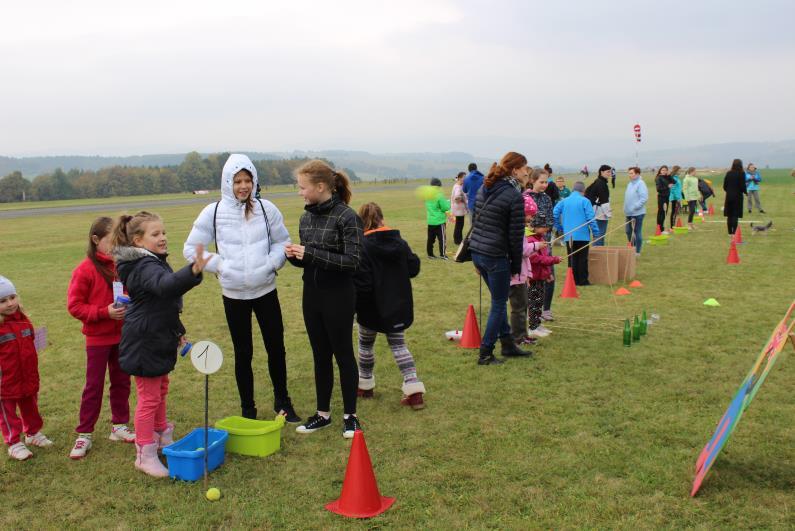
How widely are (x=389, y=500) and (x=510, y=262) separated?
296 centimetres

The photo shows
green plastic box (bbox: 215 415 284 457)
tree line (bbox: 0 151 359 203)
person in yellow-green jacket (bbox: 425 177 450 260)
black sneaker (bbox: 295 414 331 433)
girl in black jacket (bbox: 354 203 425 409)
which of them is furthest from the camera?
tree line (bbox: 0 151 359 203)

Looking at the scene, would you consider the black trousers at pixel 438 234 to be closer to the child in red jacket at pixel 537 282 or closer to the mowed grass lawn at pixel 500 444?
the mowed grass lawn at pixel 500 444

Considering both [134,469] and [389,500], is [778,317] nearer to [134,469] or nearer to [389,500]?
[389,500]

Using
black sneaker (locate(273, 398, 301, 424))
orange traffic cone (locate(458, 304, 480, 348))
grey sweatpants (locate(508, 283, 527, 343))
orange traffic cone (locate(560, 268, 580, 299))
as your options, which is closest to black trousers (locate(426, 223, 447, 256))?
orange traffic cone (locate(560, 268, 580, 299))

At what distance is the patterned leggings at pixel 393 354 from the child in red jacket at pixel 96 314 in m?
1.96

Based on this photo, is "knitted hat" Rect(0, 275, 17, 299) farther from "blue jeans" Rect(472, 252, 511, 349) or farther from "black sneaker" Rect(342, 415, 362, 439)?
"blue jeans" Rect(472, 252, 511, 349)

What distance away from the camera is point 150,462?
13.6ft

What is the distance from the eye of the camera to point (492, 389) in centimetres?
561

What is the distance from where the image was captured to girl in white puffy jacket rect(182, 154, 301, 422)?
444 centimetres

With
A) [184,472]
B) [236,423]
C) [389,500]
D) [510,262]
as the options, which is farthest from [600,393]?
[184,472]

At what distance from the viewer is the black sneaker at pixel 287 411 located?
16.4 ft

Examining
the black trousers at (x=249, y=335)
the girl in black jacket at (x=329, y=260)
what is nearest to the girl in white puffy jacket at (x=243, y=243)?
the black trousers at (x=249, y=335)

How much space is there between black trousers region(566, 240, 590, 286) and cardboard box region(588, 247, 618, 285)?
15cm

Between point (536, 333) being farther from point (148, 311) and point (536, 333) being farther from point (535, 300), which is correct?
point (148, 311)
